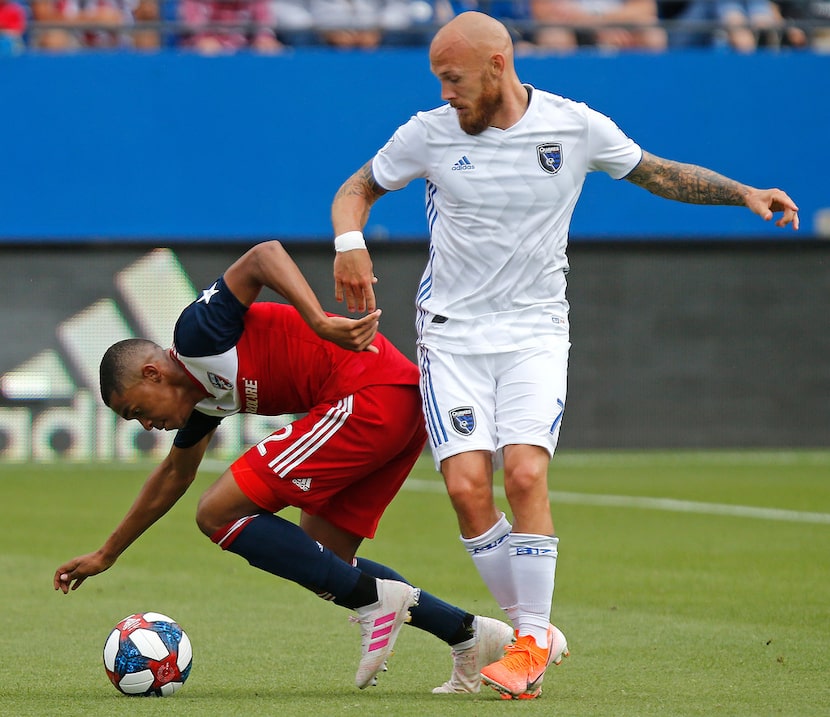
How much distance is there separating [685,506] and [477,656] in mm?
7220

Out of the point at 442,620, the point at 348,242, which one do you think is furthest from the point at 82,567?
the point at 348,242

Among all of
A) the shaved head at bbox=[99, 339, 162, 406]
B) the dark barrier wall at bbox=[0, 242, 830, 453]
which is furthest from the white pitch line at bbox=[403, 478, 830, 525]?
the shaved head at bbox=[99, 339, 162, 406]

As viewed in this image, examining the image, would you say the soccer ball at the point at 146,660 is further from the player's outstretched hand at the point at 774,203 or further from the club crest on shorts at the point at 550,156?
the player's outstretched hand at the point at 774,203

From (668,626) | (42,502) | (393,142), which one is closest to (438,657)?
(668,626)

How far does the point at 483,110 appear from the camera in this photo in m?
5.57

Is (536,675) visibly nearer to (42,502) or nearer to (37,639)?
(37,639)

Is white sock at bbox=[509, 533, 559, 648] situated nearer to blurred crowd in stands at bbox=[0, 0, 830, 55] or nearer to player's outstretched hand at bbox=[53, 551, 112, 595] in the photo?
player's outstretched hand at bbox=[53, 551, 112, 595]

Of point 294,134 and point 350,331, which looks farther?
point 294,134

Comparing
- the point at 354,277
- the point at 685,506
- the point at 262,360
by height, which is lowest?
the point at 685,506

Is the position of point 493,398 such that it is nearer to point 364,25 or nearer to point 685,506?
point 685,506

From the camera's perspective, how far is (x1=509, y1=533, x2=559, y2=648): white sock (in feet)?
17.6

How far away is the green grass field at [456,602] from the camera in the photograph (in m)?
5.30

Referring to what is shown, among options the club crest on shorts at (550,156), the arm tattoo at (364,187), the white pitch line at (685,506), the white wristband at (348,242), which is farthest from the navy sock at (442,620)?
the white pitch line at (685,506)

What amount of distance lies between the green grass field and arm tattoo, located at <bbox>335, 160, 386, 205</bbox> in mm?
1850
